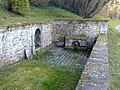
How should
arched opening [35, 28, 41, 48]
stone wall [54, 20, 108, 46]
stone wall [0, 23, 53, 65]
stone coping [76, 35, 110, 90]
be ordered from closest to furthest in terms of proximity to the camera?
1. stone coping [76, 35, 110, 90]
2. stone wall [0, 23, 53, 65]
3. arched opening [35, 28, 41, 48]
4. stone wall [54, 20, 108, 46]

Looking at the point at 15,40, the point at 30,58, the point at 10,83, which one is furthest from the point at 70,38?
the point at 10,83

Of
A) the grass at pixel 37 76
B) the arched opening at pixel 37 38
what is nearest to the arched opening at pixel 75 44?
the arched opening at pixel 37 38

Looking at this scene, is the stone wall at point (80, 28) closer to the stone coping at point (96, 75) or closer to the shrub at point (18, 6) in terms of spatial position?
the shrub at point (18, 6)

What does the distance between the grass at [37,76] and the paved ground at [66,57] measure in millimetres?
1449

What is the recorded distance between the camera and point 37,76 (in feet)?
33.6

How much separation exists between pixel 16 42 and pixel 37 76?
2.43 m

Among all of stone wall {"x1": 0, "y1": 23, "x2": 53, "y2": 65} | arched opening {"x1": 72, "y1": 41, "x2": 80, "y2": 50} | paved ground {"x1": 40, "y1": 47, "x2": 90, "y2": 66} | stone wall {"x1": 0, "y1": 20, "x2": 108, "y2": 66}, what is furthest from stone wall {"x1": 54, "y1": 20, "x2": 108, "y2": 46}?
stone wall {"x1": 0, "y1": 23, "x2": 53, "y2": 65}

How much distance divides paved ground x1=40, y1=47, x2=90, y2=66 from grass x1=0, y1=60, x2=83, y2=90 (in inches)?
57.0

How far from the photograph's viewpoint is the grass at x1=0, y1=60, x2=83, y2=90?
9.06 m

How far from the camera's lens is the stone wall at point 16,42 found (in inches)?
426

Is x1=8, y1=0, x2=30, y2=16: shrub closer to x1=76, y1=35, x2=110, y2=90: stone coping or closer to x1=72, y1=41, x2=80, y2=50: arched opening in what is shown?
x1=72, y1=41, x2=80, y2=50: arched opening

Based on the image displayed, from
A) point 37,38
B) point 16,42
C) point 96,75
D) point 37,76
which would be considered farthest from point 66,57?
point 96,75

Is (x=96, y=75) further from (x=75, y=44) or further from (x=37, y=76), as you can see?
(x=75, y=44)

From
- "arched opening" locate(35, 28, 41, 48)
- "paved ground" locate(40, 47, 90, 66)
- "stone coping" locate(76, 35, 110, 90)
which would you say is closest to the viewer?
"stone coping" locate(76, 35, 110, 90)
